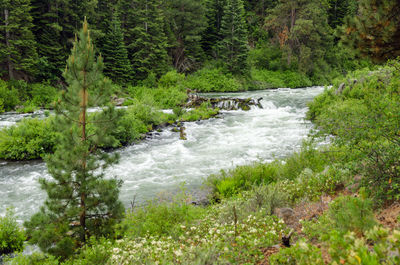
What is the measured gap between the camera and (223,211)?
569cm

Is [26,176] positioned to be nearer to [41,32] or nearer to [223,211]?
[223,211]

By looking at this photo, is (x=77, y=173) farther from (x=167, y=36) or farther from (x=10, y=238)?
(x=167, y=36)

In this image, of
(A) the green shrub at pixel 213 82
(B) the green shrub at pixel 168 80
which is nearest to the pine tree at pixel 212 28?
(A) the green shrub at pixel 213 82

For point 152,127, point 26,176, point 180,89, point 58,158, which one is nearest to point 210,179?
point 58,158

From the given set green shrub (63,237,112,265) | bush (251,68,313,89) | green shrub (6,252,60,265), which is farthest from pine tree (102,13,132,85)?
green shrub (63,237,112,265)

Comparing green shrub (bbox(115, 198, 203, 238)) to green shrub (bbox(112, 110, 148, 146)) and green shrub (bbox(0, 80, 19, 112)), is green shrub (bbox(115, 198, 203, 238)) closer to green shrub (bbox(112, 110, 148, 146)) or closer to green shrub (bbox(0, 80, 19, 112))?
green shrub (bbox(112, 110, 148, 146))

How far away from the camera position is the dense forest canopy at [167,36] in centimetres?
2428

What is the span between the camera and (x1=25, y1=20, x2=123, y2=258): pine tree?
4895 mm

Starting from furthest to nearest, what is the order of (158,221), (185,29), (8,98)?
(185,29) < (8,98) < (158,221)

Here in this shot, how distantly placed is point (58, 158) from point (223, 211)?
132 inches

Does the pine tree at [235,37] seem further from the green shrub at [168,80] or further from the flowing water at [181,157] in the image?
the flowing water at [181,157]

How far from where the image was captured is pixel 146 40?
101 ft

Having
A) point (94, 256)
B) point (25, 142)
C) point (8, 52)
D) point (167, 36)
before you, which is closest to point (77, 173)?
point (94, 256)

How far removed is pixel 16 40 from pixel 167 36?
1717cm
